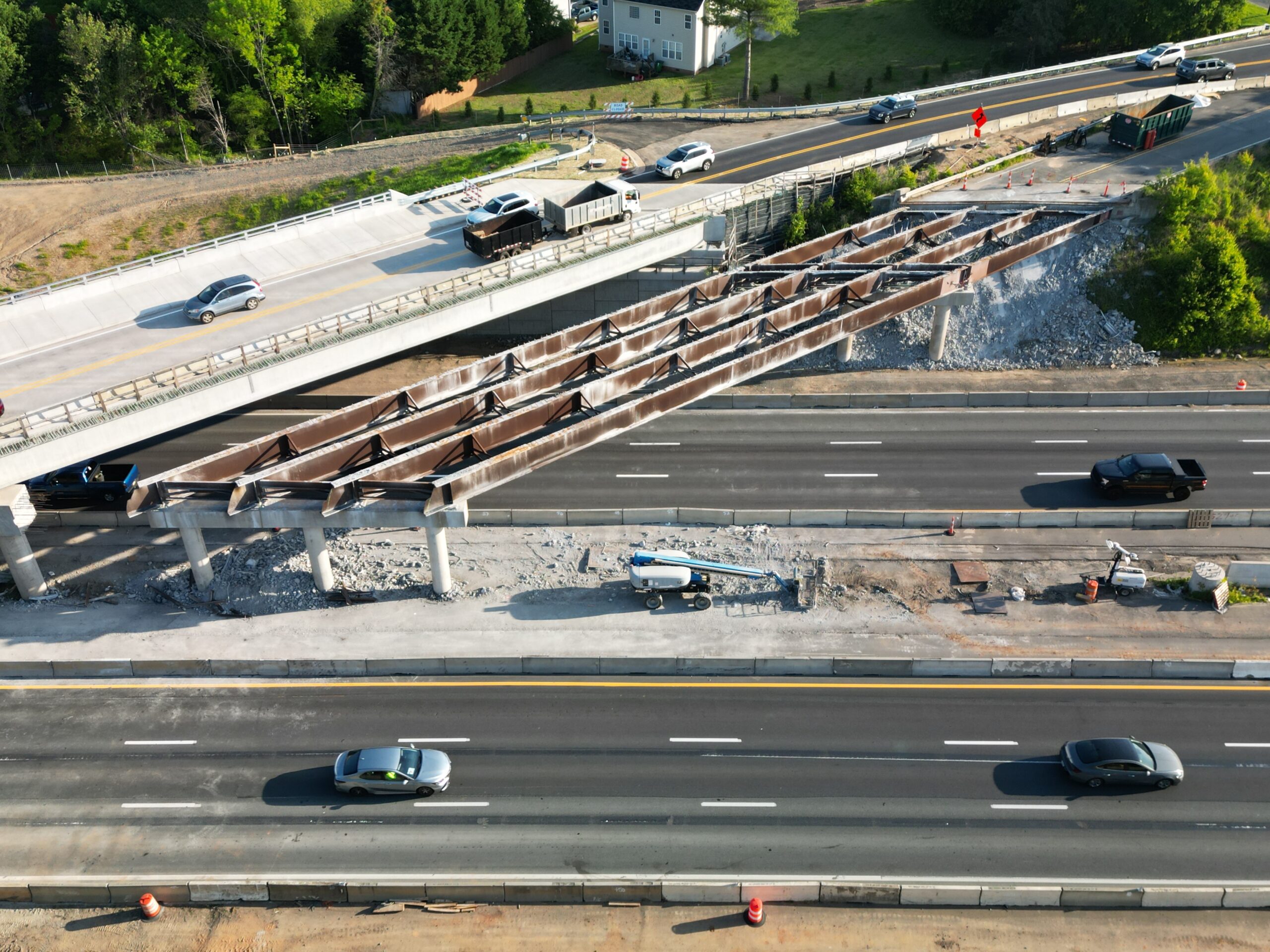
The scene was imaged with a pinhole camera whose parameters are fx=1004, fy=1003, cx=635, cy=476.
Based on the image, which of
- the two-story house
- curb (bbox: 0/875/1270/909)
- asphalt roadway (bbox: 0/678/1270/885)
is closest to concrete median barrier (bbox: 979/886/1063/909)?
curb (bbox: 0/875/1270/909)

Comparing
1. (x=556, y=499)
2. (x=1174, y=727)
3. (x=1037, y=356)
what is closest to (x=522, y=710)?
(x=556, y=499)

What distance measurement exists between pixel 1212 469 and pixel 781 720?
27110 mm

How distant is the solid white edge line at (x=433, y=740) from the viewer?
34.3 m

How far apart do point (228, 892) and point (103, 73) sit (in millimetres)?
76967

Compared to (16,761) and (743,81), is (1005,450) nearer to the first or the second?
(16,761)

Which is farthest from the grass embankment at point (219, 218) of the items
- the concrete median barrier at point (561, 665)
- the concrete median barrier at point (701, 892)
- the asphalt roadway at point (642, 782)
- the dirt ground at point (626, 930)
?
the concrete median barrier at point (701, 892)

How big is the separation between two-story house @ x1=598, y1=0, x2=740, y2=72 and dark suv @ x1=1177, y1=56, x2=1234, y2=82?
123 feet

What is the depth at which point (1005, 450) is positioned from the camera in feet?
162

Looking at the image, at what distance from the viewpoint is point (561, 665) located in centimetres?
3712

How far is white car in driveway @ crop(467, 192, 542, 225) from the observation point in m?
54.9

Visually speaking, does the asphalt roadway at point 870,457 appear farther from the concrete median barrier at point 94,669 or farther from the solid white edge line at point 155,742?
the solid white edge line at point 155,742

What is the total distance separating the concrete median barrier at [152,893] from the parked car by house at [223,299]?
26380 mm

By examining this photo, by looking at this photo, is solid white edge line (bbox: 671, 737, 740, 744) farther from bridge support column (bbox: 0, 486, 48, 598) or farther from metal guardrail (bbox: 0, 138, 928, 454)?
bridge support column (bbox: 0, 486, 48, 598)

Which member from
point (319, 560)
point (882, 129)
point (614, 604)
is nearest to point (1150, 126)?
point (882, 129)
